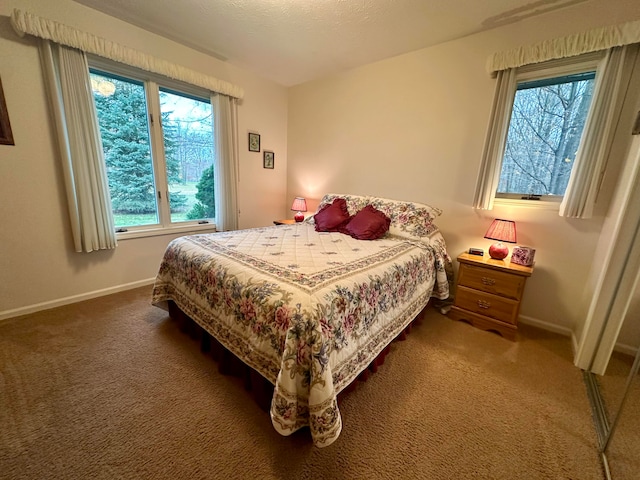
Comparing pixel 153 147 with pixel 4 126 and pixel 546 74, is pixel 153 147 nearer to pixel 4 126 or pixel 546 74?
pixel 4 126

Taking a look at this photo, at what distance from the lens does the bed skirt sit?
1389 mm

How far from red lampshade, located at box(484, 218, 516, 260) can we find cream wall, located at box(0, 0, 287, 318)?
349cm

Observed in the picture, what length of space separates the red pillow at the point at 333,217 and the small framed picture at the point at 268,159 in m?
1.46

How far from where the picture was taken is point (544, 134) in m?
2.24

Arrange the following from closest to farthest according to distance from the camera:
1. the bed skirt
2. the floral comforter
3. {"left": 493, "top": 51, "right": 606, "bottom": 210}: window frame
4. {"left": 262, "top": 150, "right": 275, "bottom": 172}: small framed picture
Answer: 1. the floral comforter
2. the bed skirt
3. {"left": 493, "top": 51, "right": 606, "bottom": 210}: window frame
4. {"left": 262, "top": 150, "right": 275, "bottom": 172}: small framed picture

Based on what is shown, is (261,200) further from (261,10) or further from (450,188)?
A: (450,188)

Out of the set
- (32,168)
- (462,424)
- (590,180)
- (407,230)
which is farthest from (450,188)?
(32,168)

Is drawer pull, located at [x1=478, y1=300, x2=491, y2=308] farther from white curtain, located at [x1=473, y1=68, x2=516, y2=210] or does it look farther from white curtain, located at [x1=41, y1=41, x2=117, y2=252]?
white curtain, located at [x1=41, y1=41, x2=117, y2=252]

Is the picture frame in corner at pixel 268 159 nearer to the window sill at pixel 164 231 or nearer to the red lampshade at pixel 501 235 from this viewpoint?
the window sill at pixel 164 231

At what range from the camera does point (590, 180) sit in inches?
75.8

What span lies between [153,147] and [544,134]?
3.84 m

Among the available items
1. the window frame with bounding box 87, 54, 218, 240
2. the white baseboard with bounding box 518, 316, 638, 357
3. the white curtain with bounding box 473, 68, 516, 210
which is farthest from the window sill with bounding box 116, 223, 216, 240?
the white baseboard with bounding box 518, 316, 638, 357

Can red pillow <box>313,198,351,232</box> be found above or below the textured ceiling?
below

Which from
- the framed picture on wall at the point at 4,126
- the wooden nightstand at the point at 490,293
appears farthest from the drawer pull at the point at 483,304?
the framed picture on wall at the point at 4,126
